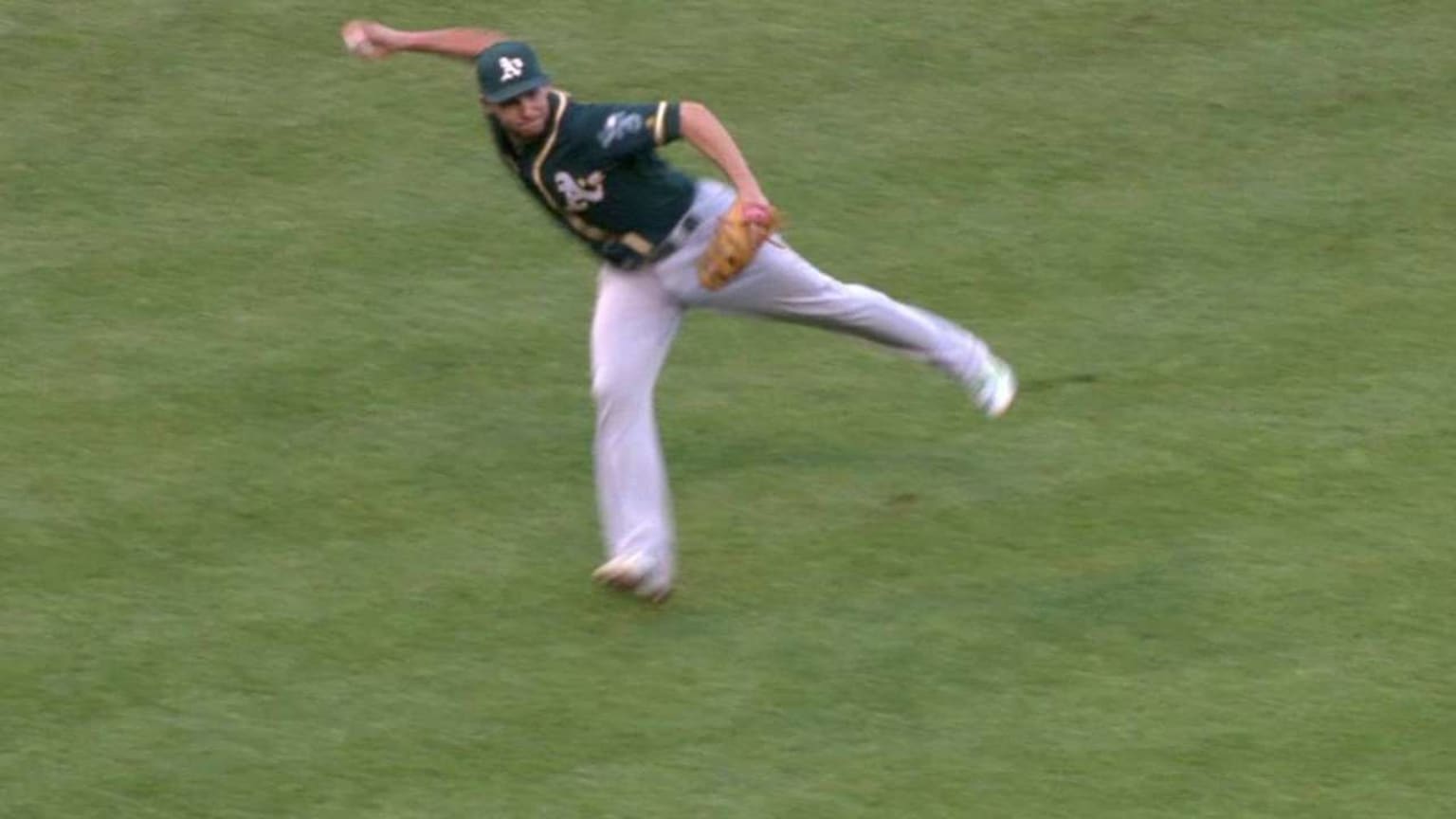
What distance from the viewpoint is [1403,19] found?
10703 mm

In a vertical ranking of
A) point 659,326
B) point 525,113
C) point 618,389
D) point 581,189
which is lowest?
point 618,389

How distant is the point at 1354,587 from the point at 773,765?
182cm

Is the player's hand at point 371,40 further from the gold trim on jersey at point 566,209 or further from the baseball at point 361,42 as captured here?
the gold trim on jersey at point 566,209

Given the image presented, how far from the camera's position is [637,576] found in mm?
7145

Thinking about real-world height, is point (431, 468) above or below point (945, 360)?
below

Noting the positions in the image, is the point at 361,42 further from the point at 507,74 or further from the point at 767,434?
the point at 767,434

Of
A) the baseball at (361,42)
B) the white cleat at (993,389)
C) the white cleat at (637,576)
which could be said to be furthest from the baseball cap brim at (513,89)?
the white cleat at (993,389)

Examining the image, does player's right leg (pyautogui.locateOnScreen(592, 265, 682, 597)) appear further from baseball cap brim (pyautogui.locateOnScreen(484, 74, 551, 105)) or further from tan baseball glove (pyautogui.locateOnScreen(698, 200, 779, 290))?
baseball cap brim (pyautogui.locateOnScreen(484, 74, 551, 105))

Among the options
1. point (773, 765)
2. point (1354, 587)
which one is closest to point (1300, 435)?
point (1354, 587)

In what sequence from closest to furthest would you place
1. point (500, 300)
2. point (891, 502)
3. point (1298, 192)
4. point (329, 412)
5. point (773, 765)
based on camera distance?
point (773, 765)
point (891, 502)
point (329, 412)
point (500, 300)
point (1298, 192)

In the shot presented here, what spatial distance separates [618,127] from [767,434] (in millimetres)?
1509

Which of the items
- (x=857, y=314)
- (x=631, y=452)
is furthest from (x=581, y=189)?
(x=857, y=314)

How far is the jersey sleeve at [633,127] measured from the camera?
6980 mm

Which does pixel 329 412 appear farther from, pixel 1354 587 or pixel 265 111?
pixel 1354 587
